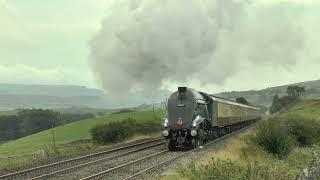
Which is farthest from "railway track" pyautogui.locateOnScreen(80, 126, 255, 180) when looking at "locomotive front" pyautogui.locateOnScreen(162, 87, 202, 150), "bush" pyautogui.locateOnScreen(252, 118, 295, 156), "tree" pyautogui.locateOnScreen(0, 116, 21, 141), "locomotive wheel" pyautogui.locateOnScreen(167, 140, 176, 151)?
"tree" pyautogui.locateOnScreen(0, 116, 21, 141)

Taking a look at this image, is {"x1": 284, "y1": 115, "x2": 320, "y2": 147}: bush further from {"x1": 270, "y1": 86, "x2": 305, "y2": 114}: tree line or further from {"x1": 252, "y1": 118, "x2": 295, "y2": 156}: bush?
{"x1": 270, "y1": 86, "x2": 305, "y2": 114}: tree line

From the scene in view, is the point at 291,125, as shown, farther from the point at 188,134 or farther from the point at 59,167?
the point at 59,167

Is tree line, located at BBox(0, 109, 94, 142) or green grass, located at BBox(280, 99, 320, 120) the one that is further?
tree line, located at BBox(0, 109, 94, 142)

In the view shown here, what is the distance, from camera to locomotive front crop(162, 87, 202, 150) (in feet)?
99.2

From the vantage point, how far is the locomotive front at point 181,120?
30234 millimetres

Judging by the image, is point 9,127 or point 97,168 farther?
point 9,127

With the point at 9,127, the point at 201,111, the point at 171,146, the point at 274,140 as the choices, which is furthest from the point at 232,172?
the point at 9,127

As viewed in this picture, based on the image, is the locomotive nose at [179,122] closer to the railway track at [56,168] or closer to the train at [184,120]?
the train at [184,120]

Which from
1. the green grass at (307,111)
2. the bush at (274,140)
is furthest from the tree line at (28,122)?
the bush at (274,140)

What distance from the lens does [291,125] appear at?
124 feet

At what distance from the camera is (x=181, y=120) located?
30422 millimetres

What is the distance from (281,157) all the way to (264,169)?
11.1 m

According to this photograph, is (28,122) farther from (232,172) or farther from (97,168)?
(232,172)

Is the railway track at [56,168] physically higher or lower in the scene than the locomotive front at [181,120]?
lower
